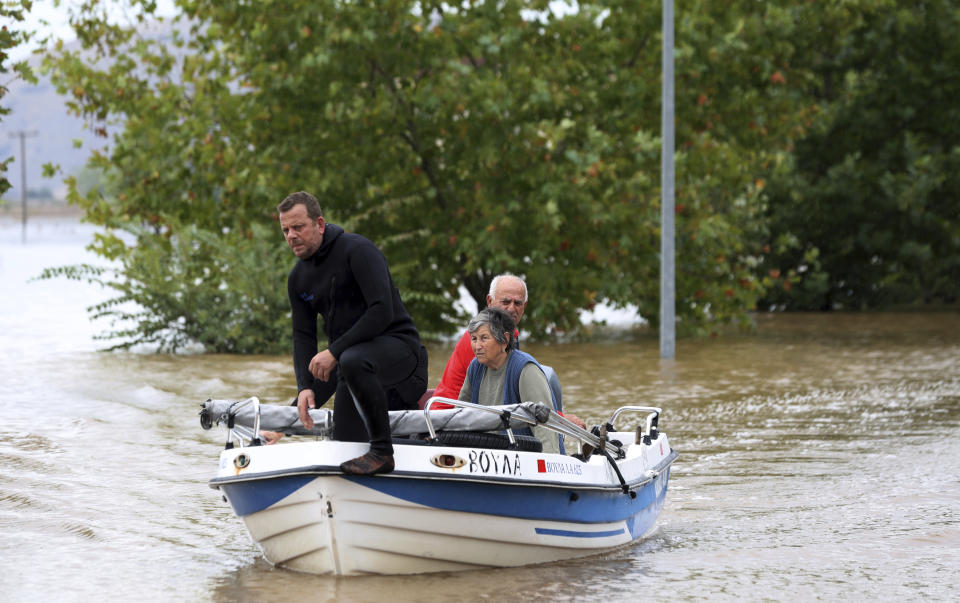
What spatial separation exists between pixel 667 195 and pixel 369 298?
13.0m

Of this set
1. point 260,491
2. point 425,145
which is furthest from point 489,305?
point 425,145

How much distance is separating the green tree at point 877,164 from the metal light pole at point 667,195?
29.0ft

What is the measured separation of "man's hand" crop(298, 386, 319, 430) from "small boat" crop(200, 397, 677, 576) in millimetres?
138

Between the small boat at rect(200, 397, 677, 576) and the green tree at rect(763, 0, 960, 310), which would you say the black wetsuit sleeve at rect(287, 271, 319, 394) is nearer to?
the small boat at rect(200, 397, 677, 576)

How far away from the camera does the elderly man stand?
8625 millimetres

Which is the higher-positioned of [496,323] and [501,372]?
[496,323]

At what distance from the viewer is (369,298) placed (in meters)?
7.64

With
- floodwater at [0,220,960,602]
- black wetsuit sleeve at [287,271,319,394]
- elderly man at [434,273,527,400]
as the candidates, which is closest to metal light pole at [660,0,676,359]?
floodwater at [0,220,960,602]

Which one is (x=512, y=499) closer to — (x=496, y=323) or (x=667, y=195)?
(x=496, y=323)

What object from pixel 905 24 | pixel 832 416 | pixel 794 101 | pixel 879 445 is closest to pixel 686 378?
pixel 832 416

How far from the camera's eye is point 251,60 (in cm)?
2239

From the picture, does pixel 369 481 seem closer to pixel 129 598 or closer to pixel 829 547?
pixel 129 598

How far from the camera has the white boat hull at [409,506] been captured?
7.58 m

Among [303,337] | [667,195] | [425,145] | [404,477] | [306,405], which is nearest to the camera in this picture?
[404,477]
